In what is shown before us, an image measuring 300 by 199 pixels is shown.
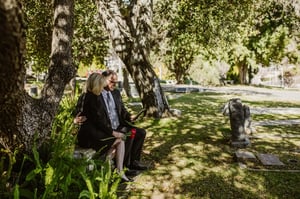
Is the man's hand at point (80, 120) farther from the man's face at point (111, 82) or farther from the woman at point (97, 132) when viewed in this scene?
the man's face at point (111, 82)

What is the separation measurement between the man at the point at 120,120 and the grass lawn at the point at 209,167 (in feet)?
1.20

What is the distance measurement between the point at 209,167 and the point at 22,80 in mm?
4348

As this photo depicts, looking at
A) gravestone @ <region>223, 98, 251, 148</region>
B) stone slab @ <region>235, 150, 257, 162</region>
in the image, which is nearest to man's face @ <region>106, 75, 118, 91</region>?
stone slab @ <region>235, 150, 257, 162</region>

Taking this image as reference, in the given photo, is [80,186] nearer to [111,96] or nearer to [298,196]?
[111,96]

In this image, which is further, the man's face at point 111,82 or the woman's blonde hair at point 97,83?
the man's face at point 111,82

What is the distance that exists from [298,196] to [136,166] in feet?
8.93

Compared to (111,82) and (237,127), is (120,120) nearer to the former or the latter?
(111,82)

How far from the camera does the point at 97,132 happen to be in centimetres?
572

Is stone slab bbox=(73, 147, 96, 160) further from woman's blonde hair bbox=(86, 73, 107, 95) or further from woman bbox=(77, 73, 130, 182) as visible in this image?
woman's blonde hair bbox=(86, 73, 107, 95)

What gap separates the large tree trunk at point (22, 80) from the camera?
88.9 inches

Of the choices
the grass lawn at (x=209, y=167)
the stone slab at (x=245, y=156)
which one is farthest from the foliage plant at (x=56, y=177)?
the stone slab at (x=245, y=156)

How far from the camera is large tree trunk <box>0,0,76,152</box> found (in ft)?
7.41

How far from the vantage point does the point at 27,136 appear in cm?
461

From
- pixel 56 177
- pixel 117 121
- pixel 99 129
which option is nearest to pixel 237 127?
pixel 117 121
